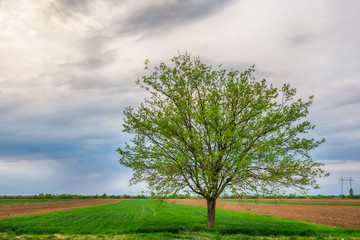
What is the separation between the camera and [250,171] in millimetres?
23500

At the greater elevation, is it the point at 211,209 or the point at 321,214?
the point at 211,209

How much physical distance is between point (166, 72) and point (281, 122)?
10.7 meters

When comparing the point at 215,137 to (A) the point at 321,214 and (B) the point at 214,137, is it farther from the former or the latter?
(A) the point at 321,214

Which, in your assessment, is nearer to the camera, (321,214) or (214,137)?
(214,137)

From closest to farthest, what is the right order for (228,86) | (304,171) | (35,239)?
(35,239), (304,171), (228,86)

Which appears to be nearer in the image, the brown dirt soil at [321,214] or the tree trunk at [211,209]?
the tree trunk at [211,209]

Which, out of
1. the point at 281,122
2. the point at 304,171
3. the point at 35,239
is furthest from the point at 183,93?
the point at 35,239

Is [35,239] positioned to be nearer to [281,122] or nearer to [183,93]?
[183,93]

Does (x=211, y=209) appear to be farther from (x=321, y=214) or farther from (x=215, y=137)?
(x=321, y=214)

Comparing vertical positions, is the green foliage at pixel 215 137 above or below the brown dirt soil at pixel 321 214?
above

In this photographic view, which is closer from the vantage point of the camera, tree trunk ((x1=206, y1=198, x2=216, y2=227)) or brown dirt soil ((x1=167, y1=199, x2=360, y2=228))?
tree trunk ((x1=206, y1=198, x2=216, y2=227))

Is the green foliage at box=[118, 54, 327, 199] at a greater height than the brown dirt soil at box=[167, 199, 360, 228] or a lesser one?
greater

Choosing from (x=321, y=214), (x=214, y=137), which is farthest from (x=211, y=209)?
(x=321, y=214)

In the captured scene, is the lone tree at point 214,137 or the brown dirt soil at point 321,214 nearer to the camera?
the lone tree at point 214,137
